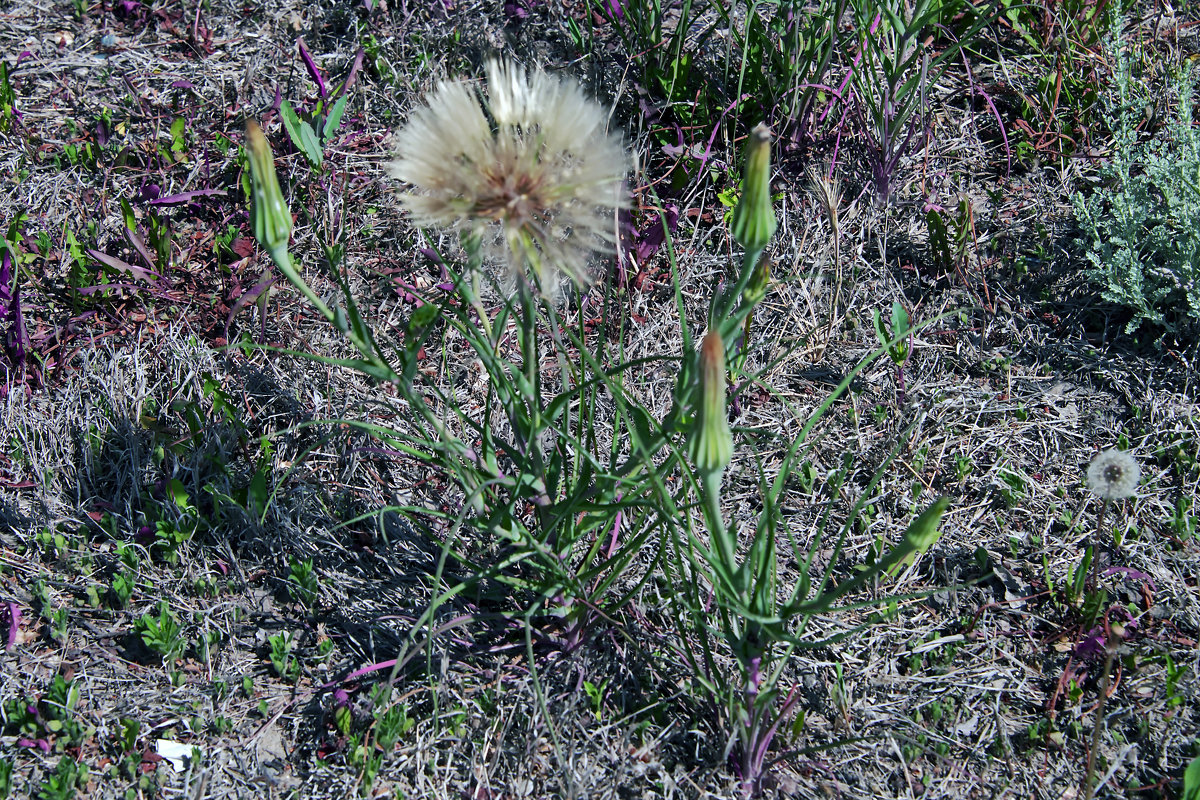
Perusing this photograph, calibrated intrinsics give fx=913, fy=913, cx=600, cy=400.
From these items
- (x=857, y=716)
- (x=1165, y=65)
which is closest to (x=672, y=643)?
(x=857, y=716)

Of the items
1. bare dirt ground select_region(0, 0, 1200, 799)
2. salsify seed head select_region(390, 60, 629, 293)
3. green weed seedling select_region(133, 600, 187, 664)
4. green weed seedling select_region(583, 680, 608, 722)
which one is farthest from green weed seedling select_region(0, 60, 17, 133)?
green weed seedling select_region(583, 680, 608, 722)

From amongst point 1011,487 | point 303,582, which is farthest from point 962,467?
point 303,582

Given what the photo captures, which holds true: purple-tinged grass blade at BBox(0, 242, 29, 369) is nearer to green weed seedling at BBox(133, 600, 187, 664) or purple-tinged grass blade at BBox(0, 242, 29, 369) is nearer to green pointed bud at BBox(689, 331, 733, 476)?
green weed seedling at BBox(133, 600, 187, 664)

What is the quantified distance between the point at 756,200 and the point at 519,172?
0.38 meters

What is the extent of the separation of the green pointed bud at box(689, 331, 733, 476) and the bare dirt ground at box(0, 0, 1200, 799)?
0.70m

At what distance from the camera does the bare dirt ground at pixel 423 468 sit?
6.46 ft

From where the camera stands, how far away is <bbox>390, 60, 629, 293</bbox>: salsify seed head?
56.9 inches

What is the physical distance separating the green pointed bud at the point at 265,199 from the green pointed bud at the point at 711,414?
711 millimetres

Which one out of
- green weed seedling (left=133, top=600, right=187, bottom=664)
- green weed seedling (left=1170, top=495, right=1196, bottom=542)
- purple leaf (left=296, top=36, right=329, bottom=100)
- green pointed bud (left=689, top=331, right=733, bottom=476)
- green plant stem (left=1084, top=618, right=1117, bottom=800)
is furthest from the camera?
purple leaf (left=296, top=36, right=329, bottom=100)

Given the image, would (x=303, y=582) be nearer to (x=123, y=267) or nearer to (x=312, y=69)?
(x=123, y=267)

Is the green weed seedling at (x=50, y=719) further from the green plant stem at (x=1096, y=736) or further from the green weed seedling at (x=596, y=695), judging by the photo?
the green plant stem at (x=1096, y=736)

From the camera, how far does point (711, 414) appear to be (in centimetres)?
126

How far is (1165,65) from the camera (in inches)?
119

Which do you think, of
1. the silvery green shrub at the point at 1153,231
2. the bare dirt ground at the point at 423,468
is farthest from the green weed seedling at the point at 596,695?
the silvery green shrub at the point at 1153,231
